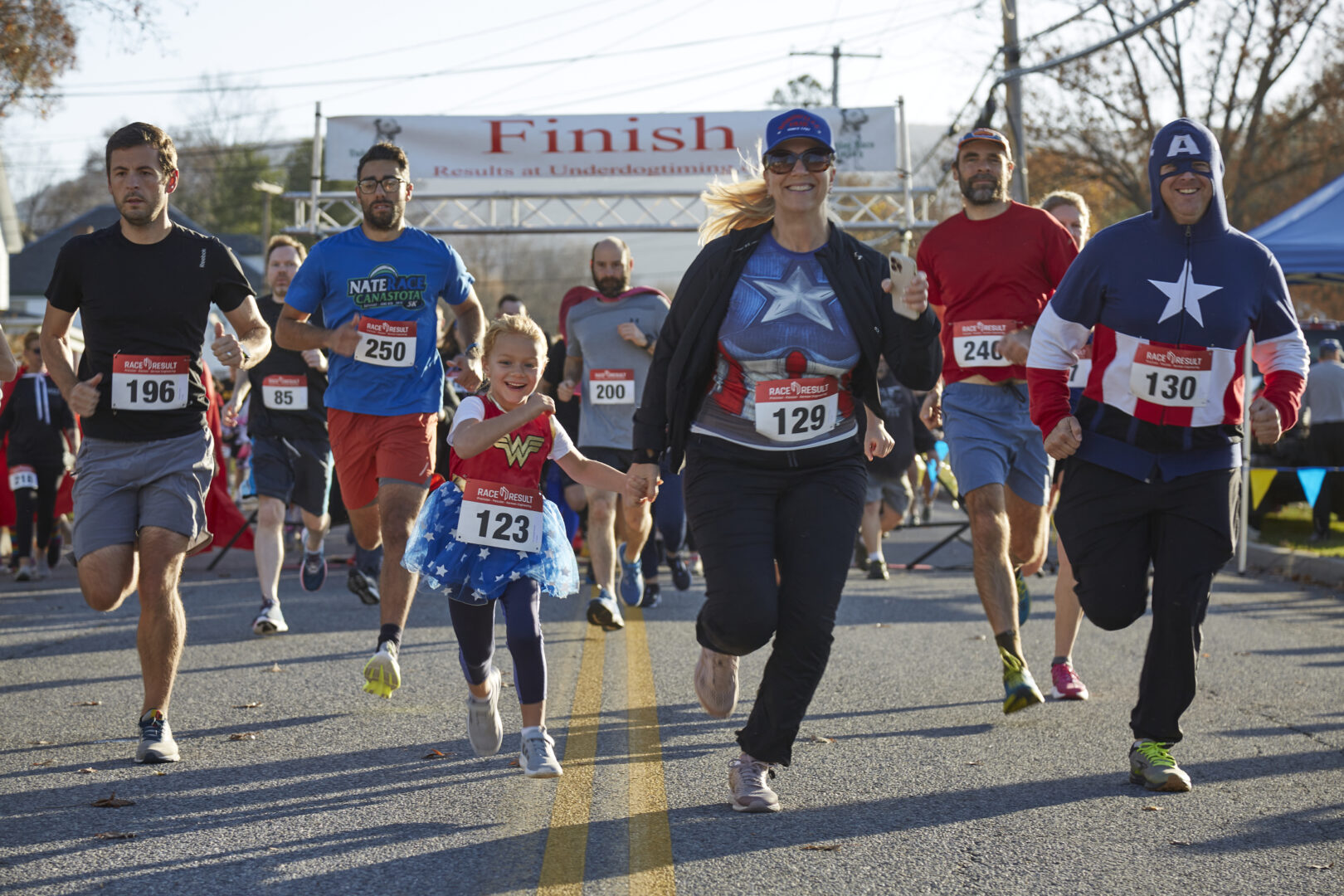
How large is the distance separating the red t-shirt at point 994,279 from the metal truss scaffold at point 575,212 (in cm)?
1397

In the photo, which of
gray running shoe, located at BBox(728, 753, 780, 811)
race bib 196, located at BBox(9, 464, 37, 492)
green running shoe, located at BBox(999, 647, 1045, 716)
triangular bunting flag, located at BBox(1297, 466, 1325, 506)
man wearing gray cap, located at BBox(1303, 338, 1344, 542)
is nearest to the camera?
gray running shoe, located at BBox(728, 753, 780, 811)

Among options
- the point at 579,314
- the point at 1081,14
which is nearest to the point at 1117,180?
the point at 1081,14

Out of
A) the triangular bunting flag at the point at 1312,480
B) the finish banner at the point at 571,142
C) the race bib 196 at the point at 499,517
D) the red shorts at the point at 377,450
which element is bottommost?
the triangular bunting flag at the point at 1312,480

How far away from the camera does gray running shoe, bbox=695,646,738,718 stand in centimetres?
513

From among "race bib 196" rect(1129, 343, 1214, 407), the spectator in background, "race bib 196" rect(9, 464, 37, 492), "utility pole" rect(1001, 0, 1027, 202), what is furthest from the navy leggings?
"utility pole" rect(1001, 0, 1027, 202)

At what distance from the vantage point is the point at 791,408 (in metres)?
4.82

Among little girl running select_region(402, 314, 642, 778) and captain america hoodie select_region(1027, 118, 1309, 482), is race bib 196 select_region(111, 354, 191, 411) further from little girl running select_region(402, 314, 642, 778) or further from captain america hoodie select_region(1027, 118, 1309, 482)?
captain america hoodie select_region(1027, 118, 1309, 482)

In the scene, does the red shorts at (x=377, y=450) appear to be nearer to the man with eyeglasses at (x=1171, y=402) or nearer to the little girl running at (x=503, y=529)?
the little girl running at (x=503, y=529)

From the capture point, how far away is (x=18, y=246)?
61.7m

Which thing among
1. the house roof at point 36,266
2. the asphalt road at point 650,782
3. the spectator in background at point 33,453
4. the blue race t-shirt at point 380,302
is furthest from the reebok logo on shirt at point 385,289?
the house roof at point 36,266

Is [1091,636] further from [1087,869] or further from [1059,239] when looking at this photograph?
[1087,869]

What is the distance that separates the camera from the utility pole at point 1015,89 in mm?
23875

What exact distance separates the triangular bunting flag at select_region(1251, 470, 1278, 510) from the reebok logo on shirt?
34.8 feet

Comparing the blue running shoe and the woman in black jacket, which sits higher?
the woman in black jacket
